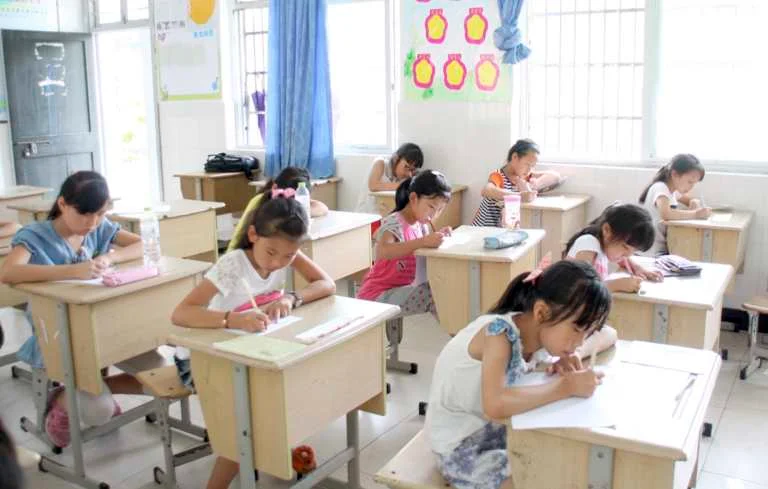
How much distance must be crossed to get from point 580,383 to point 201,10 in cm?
598

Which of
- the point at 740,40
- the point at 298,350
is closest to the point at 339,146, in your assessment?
the point at 740,40

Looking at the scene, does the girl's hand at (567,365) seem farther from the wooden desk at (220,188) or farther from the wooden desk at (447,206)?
the wooden desk at (220,188)

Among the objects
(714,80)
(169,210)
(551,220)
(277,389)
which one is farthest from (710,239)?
(169,210)

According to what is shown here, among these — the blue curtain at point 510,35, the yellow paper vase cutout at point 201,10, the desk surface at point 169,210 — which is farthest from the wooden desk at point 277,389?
the yellow paper vase cutout at point 201,10

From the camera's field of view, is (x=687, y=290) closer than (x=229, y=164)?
Yes

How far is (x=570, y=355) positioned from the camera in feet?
5.88

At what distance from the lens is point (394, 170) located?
5.44m

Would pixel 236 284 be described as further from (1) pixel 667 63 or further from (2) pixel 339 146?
(2) pixel 339 146

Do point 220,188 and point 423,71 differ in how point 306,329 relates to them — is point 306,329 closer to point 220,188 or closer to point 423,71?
point 423,71

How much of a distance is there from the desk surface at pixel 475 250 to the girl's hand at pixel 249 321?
3.96 ft

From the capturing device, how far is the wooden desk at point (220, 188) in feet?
20.6

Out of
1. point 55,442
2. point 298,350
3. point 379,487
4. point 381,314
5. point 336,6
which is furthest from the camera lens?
point 336,6

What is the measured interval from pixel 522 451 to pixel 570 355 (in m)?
0.29

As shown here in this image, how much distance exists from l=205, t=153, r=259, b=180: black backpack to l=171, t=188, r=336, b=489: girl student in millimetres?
3913
